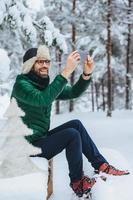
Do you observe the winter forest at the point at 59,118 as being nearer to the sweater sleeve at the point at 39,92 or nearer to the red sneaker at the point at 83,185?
the red sneaker at the point at 83,185

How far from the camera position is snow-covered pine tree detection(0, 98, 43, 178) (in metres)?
6.37

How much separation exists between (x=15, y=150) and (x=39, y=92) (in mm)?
755

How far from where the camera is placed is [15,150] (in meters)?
6.38

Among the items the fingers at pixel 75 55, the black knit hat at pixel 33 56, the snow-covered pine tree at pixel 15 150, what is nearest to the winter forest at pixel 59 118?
the snow-covered pine tree at pixel 15 150

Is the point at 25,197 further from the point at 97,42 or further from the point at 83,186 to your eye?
the point at 97,42

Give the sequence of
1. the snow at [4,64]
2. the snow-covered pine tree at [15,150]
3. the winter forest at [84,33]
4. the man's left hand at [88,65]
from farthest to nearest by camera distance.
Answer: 1. the winter forest at [84,33]
2. the snow at [4,64]
3. the man's left hand at [88,65]
4. the snow-covered pine tree at [15,150]

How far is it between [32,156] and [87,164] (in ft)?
4.02

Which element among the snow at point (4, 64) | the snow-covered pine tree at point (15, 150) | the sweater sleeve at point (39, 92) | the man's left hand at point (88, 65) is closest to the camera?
the sweater sleeve at point (39, 92)

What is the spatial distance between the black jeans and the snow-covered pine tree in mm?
176

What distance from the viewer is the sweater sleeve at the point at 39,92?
20.4 feet

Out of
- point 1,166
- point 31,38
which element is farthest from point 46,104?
point 31,38

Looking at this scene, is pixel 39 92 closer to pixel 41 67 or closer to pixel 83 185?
pixel 41 67

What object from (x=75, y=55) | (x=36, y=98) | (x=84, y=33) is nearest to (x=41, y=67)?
(x=75, y=55)

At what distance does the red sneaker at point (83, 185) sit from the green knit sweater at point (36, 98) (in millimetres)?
776
